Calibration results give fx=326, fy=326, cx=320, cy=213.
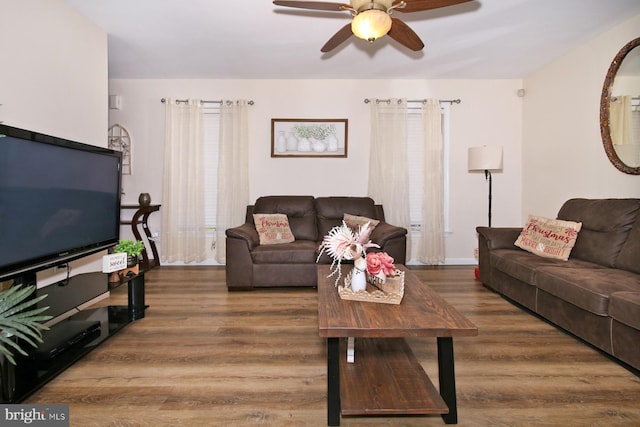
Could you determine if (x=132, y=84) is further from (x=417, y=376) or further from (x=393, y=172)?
(x=417, y=376)

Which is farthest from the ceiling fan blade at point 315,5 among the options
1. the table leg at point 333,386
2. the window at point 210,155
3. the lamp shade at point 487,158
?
the window at point 210,155

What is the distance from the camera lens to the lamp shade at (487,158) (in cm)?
369

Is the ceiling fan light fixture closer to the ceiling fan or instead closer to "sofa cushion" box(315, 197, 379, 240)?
the ceiling fan

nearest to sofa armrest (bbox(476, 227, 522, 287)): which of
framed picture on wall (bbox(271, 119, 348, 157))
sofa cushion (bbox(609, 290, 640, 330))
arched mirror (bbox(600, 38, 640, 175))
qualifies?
arched mirror (bbox(600, 38, 640, 175))

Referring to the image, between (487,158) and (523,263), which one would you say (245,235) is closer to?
(523,263)

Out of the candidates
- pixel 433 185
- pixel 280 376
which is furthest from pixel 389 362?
pixel 433 185

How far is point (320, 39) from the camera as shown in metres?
3.26

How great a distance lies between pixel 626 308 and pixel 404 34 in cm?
216

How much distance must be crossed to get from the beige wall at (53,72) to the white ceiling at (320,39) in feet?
0.91

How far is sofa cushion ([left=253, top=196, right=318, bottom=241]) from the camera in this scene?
382 centimetres

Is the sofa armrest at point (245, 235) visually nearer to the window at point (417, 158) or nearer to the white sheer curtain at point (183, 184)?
the white sheer curtain at point (183, 184)

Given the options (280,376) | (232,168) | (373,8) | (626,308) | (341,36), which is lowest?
(280,376)

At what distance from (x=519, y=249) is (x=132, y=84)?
16.4 ft

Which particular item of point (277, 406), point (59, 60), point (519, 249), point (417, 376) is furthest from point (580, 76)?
point (59, 60)
